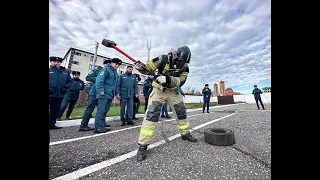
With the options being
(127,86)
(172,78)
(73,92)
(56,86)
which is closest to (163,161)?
(172,78)

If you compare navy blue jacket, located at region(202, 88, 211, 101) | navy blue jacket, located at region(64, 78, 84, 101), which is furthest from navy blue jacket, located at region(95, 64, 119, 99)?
navy blue jacket, located at region(202, 88, 211, 101)

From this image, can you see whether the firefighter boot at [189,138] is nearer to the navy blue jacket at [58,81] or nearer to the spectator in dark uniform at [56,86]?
the spectator in dark uniform at [56,86]

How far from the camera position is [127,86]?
5.27m

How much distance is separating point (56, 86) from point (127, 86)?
7.52 ft

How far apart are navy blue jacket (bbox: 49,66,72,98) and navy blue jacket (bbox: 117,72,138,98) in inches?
71.3

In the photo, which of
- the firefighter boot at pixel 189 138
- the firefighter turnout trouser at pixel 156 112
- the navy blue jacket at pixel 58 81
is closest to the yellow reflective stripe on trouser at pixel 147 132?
the firefighter turnout trouser at pixel 156 112

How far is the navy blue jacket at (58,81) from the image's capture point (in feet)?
14.8

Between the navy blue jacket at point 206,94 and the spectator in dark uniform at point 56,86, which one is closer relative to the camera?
the spectator in dark uniform at point 56,86

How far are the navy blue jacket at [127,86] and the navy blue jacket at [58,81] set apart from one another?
5.94 feet

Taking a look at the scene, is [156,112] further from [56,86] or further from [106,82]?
[56,86]
